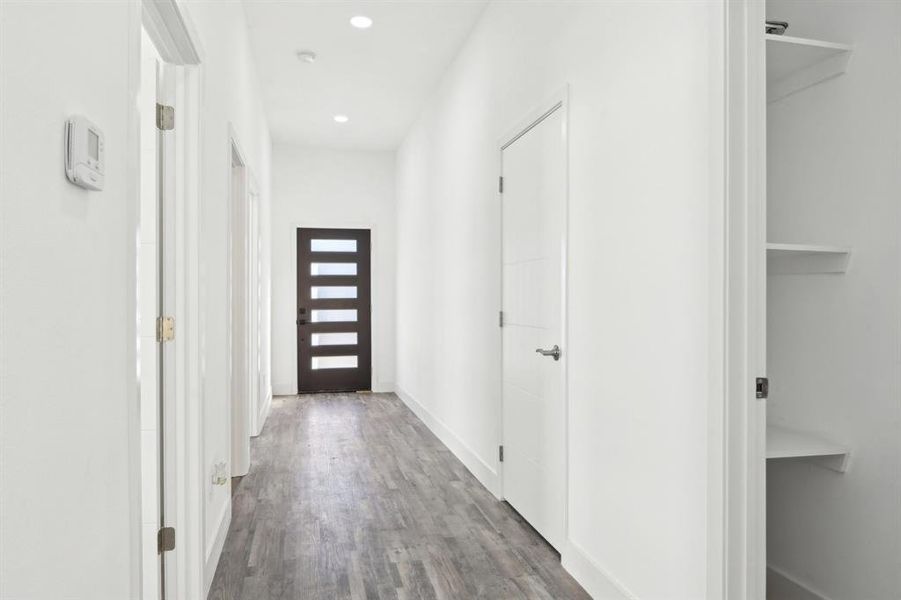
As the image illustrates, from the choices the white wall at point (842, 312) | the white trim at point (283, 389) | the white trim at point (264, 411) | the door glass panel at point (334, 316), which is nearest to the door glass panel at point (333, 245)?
the door glass panel at point (334, 316)

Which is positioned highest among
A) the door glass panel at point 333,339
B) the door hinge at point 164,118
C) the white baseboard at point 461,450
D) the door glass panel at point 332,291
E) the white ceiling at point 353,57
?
the white ceiling at point 353,57

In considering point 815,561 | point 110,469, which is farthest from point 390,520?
point 110,469

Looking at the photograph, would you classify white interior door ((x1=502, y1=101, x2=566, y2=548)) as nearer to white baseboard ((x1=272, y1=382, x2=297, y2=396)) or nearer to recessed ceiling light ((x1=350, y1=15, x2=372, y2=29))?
recessed ceiling light ((x1=350, y1=15, x2=372, y2=29))

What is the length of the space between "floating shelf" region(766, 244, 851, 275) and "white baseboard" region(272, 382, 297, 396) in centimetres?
622

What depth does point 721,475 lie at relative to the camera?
164 cm

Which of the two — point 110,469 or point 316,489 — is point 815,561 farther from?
point 316,489

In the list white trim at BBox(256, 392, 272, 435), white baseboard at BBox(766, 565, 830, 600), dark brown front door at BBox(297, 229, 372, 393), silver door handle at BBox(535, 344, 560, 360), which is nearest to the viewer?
white baseboard at BBox(766, 565, 830, 600)

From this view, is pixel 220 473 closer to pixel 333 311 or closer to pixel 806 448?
pixel 806 448

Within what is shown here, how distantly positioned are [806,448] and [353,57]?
13.6ft

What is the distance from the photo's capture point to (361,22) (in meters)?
4.18

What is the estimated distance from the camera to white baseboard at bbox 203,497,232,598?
8.07ft

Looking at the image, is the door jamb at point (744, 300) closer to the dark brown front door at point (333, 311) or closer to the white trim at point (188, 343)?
the white trim at point (188, 343)

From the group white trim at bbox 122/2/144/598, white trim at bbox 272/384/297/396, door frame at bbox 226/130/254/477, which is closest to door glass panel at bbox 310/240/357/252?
white trim at bbox 272/384/297/396

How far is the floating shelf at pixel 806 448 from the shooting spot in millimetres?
1899
